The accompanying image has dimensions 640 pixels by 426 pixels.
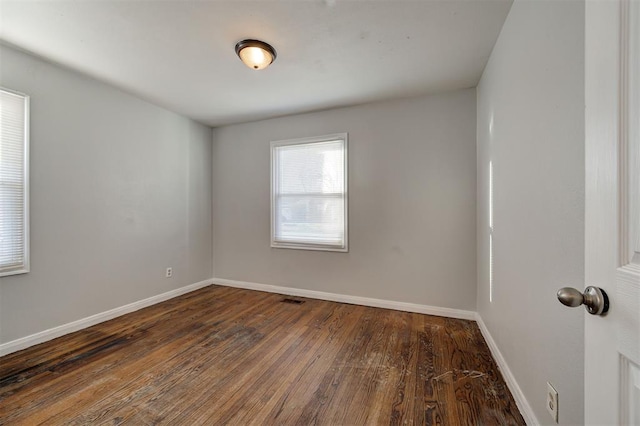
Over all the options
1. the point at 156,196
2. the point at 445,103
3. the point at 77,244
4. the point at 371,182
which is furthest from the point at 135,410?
the point at 445,103

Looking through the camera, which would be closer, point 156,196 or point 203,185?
point 156,196

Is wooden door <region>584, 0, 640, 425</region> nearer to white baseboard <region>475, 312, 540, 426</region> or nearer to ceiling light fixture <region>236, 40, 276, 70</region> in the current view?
white baseboard <region>475, 312, 540, 426</region>

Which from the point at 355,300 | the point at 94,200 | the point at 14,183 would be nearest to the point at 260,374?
the point at 355,300

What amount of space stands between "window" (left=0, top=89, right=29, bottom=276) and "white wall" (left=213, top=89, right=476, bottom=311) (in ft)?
7.57

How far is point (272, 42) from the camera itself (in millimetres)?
2061

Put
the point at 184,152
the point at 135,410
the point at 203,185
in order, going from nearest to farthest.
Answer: the point at 135,410
the point at 184,152
the point at 203,185

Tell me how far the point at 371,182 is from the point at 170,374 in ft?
8.90

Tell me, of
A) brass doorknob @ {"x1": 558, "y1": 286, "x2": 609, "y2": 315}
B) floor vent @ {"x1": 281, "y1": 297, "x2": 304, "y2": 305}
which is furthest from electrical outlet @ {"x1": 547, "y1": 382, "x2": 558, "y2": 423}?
floor vent @ {"x1": 281, "y1": 297, "x2": 304, "y2": 305}

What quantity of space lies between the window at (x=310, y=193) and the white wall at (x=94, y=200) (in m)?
1.33

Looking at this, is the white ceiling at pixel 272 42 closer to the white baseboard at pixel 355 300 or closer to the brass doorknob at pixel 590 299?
the brass doorknob at pixel 590 299

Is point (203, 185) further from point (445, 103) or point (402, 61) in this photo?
point (445, 103)

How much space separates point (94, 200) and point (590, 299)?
3690 mm

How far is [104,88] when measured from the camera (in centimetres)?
276

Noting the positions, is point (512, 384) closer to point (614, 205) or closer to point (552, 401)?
point (552, 401)
